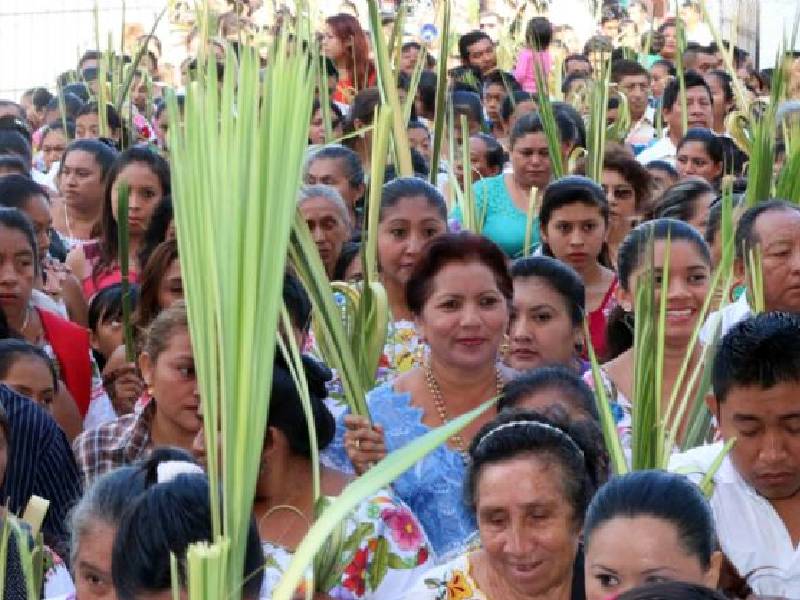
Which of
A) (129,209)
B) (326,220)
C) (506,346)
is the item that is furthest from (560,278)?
(129,209)

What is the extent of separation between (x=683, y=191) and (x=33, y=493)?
9.63 feet

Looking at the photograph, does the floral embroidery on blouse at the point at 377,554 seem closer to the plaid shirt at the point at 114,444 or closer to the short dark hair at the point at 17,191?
the plaid shirt at the point at 114,444

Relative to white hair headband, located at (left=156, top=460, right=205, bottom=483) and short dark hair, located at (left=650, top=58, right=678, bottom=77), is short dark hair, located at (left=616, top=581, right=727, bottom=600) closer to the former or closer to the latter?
white hair headband, located at (left=156, top=460, right=205, bottom=483)

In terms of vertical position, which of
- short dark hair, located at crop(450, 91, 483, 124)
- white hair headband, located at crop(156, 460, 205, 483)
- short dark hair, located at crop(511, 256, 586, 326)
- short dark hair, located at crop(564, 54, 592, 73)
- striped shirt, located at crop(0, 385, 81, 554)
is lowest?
striped shirt, located at crop(0, 385, 81, 554)

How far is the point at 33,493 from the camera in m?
3.99

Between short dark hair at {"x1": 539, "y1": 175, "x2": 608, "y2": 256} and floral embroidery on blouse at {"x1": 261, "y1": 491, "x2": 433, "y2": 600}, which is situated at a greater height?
short dark hair at {"x1": 539, "y1": 175, "x2": 608, "y2": 256}

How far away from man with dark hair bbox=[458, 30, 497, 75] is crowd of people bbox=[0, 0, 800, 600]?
413 cm

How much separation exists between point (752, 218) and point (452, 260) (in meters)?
0.85

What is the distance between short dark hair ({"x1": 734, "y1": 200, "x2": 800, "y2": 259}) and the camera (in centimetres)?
461

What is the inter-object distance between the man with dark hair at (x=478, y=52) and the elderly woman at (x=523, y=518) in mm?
7936

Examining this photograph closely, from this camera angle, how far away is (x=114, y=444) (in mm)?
4094

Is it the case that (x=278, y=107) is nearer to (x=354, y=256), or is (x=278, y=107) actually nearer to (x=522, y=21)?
(x=354, y=256)

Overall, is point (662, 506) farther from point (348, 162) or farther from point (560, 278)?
point (348, 162)

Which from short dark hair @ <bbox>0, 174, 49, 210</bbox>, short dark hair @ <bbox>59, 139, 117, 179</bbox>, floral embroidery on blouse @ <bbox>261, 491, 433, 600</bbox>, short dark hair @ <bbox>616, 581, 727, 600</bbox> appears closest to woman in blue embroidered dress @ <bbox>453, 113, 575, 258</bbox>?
short dark hair @ <bbox>59, 139, 117, 179</bbox>
